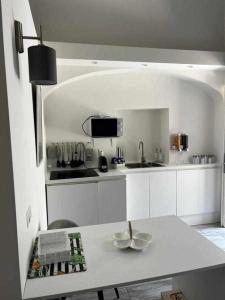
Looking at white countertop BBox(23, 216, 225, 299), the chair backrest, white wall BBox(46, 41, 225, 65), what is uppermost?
white wall BBox(46, 41, 225, 65)

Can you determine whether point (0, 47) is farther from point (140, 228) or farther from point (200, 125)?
point (200, 125)

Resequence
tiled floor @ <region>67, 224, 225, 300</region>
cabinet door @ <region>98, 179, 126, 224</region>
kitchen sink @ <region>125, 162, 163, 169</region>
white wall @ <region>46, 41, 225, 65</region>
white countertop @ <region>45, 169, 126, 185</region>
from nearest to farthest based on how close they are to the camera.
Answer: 1. tiled floor @ <region>67, 224, 225, 300</region>
2. white wall @ <region>46, 41, 225, 65</region>
3. white countertop @ <region>45, 169, 126, 185</region>
4. cabinet door @ <region>98, 179, 126, 224</region>
5. kitchen sink @ <region>125, 162, 163, 169</region>

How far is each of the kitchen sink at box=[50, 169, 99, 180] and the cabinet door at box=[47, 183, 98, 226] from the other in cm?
21

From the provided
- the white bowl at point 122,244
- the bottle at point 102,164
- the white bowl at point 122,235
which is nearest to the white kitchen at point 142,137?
the bottle at point 102,164

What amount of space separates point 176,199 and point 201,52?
2.32 metres

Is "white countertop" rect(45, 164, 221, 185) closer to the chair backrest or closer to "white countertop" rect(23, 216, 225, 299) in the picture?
the chair backrest

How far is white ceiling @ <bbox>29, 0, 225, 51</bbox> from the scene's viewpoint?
3127mm

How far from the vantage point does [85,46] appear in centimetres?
302

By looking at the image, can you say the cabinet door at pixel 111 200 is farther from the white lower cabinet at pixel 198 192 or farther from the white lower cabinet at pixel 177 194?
the white lower cabinet at pixel 198 192

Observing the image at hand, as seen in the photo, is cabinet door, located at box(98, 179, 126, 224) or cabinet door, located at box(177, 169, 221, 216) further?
cabinet door, located at box(177, 169, 221, 216)

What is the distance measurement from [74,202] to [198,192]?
2.18 metres

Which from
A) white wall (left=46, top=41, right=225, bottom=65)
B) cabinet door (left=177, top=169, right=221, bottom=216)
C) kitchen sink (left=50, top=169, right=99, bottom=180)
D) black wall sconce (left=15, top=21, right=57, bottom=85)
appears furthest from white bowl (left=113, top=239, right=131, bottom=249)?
cabinet door (left=177, top=169, right=221, bottom=216)

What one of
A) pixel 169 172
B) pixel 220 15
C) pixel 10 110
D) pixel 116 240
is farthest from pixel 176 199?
pixel 10 110

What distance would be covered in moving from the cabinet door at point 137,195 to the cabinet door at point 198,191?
23.1 inches
